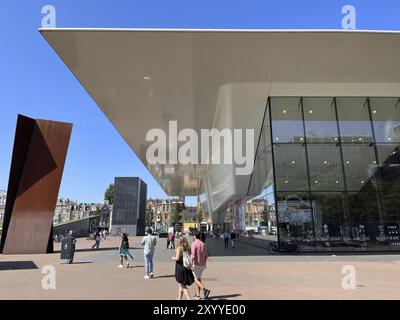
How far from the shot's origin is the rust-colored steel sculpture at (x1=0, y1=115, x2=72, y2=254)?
20.9 metres

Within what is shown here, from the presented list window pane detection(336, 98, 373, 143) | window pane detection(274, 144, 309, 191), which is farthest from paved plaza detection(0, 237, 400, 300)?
window pane detection(336, 98, 373, 143)

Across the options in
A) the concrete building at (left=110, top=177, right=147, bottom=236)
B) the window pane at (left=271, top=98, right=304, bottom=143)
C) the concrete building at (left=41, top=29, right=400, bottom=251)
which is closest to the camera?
the concrete building at (left=41, top=29, right=400, bottom=251)

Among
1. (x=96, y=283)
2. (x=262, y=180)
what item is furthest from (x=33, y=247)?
(x=262, y=180)

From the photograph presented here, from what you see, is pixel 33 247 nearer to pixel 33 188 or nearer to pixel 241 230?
pixel 33 188

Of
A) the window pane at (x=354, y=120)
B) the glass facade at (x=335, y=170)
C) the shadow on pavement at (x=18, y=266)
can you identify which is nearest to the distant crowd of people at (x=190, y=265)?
the shadow on pavement at (x=18, y=266)

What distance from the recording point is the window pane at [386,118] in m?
21.8

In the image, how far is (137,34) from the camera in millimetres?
13156

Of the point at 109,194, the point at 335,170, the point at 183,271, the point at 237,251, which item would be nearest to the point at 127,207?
the point at 109,194

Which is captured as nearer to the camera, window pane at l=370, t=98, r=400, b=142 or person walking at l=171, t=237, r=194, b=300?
person walking at l=171, t=237, r=194, b=300

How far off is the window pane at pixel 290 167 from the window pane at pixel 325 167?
0.47 metres

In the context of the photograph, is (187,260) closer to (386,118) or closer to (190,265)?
(190,265)

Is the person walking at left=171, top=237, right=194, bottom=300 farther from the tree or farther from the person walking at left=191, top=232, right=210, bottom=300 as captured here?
the tree

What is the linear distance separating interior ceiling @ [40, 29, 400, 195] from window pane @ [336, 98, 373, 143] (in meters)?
1.37
